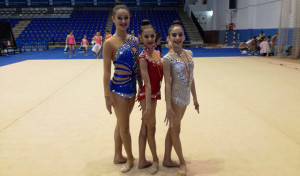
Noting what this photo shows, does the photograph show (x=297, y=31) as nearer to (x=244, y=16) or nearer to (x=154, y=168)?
(x=244, y=16)

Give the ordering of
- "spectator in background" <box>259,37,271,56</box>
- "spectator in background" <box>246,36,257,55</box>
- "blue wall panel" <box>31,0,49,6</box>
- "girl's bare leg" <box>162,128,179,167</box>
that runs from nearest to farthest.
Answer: "girl's bare leg" <box>162,128,179,167</box> → "spectator in background" <box>259,37,271,56</box> → "spectator in background" <box>246,36,257,55</box> → "blue wall panel" <box>31,0,49,6</box>

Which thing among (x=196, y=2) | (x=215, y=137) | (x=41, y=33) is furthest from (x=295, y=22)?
(x=41, y=33)

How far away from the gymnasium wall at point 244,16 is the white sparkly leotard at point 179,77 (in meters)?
15.4

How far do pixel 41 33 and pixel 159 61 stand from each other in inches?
952

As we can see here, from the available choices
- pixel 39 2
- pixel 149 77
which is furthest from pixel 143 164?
pixel 39 2

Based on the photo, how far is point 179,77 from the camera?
245 cm

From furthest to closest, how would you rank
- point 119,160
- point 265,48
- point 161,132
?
point 265,48
point 161,132
point 119,160

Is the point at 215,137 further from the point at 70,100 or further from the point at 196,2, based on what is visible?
the point at 196,2

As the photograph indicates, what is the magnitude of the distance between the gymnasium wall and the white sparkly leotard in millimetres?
15413

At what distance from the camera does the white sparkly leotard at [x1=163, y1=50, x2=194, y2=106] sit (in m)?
2.43

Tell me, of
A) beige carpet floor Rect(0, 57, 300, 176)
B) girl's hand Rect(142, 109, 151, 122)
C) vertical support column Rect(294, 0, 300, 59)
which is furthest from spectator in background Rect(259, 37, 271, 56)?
girl's hand Rect(142, 109, 151, 122)

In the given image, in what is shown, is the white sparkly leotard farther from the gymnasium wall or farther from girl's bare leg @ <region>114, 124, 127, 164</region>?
the gymnasium wall

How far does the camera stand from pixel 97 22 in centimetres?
2570

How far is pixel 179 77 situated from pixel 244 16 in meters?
20.0
